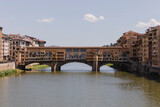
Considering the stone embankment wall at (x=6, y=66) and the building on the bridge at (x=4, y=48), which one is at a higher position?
the building on the bridge at (x=4, y=48)

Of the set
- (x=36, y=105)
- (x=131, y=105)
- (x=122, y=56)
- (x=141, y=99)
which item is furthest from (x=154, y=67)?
(x=36, y=105)

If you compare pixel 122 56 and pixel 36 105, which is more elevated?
pixel 122 56

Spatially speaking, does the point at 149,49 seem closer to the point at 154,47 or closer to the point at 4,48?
the point at 154,47

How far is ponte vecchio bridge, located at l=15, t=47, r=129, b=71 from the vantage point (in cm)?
11312

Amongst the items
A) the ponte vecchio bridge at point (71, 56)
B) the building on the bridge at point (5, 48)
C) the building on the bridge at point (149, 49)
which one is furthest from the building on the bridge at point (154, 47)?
the building on the bridge at point (5, 48)

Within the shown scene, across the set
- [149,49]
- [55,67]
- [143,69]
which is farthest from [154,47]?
[55,67]

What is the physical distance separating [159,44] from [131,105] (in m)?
43.5

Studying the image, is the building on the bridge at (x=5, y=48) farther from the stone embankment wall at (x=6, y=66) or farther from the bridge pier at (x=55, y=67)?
the bridge pier at (x=55, y=67)

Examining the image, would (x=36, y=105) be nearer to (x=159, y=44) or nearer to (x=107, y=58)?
(x=159, y=44)

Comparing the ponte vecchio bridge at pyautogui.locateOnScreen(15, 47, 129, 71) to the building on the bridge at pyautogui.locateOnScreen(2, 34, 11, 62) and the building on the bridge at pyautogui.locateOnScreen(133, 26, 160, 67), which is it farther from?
the building on the bridge at pyautogui.locateOnScreen(2, 34, 11, 62)

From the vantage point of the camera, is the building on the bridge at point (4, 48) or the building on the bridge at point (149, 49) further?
the building on the bridge at point (4, 48)

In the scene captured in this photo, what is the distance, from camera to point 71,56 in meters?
116

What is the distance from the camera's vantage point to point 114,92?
55406 millimetres

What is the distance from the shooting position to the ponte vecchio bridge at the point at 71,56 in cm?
11312
